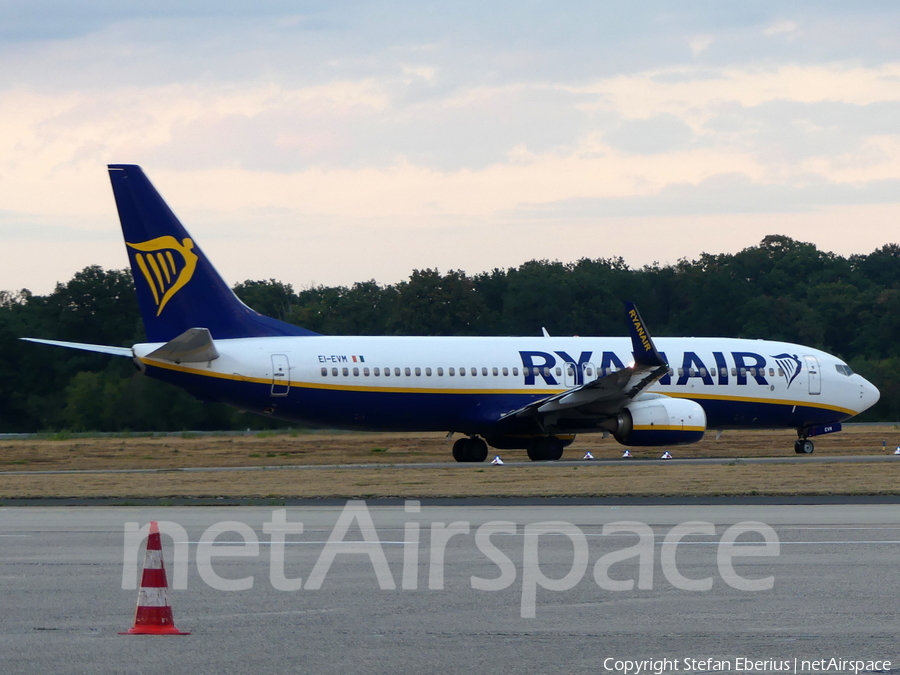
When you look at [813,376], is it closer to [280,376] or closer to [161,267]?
[280,376]

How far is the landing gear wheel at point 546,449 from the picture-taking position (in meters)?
34.1

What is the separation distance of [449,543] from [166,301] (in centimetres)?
1824

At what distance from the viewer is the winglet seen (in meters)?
31.2

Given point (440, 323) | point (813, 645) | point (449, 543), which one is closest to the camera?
point (813, 645)

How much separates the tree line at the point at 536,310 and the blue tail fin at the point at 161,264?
76.9 feet

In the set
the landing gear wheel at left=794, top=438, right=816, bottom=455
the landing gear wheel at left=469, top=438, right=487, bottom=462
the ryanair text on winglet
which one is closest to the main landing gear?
the landing gear wheel at left=469, top=438, right=487, bottom=462

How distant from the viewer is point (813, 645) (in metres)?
8.12

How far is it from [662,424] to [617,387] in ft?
4.75

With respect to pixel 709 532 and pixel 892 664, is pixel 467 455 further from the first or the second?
pixel 892 664

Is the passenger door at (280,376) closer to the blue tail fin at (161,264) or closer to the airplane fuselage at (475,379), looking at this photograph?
the airplane fuselage at (475,379)

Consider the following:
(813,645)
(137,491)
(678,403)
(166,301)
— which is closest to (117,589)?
(813,645)

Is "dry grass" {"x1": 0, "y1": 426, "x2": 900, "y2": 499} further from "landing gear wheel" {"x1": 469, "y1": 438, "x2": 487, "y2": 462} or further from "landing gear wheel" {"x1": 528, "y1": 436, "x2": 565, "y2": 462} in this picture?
"landing gear wheel" {"x1": 528, "y1": 436, "x2": 565, "y2": 462}

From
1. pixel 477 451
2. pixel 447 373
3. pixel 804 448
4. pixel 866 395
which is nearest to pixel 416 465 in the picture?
pixel 447 373

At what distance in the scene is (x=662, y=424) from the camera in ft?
106
